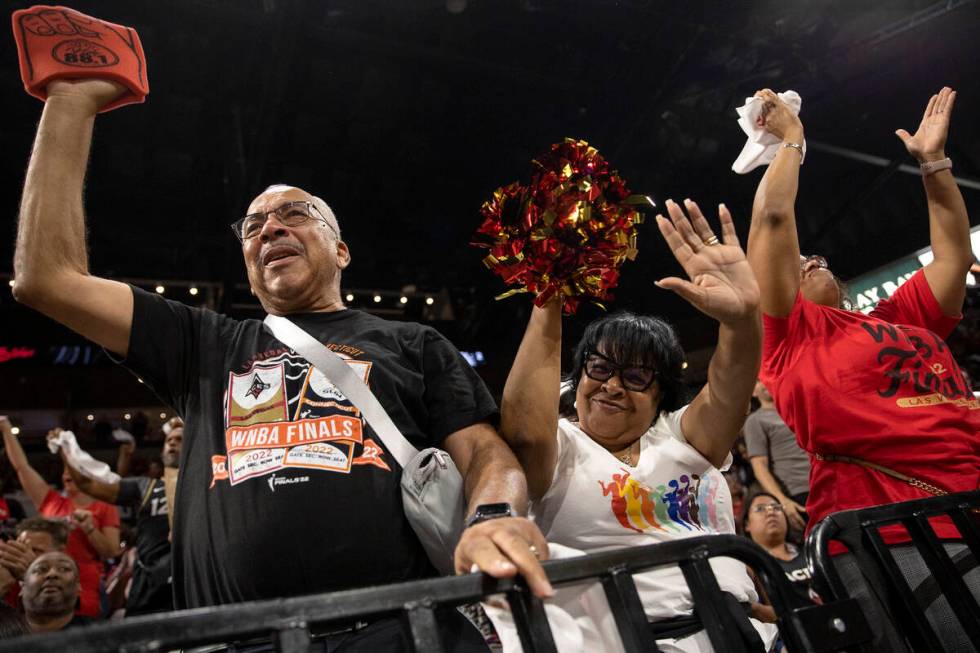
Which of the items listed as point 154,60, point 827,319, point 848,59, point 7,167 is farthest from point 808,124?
point 7,167

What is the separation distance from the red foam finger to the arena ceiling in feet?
16.2

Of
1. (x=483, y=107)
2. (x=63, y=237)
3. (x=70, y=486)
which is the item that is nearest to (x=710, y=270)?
(x=63, y=237)

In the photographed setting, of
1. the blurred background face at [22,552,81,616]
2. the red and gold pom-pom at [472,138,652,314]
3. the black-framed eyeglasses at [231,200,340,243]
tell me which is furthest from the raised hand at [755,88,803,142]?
the blurred background face at [22,552,81,616]

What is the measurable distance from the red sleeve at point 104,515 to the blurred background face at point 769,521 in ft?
15.1

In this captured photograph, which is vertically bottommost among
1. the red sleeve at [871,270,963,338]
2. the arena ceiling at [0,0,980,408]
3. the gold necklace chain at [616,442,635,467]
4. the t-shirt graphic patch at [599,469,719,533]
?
the t-shirt graphic patch at [599,469,719,533]

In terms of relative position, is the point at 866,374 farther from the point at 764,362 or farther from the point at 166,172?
the point at 166,172

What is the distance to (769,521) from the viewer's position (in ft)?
14.2

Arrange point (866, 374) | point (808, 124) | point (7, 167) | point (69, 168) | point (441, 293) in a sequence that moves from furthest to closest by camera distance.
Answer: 1. point (441, 293)
2. point (7, 167)
3. point (808, 124)
4. point (866, 374)
5. point (69, 168)

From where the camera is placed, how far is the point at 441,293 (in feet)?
47.6

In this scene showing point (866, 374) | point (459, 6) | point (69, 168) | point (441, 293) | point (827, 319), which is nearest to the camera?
point (69, 168)

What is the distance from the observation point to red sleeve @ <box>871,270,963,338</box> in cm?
247

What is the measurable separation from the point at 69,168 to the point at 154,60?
6.20 meters

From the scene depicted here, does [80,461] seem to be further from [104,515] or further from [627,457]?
[627,457]

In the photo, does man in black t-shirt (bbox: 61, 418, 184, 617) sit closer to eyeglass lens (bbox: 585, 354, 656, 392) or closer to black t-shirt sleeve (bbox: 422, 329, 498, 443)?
black t-shirt sleeve (bbox: 422, 329, 498, 443)
